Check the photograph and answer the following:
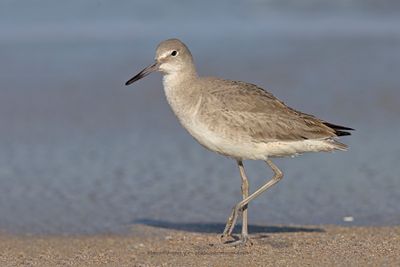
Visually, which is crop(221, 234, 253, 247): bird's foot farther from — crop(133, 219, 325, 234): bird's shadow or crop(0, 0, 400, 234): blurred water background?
crop(0, 0, 400, 234): blurred water background

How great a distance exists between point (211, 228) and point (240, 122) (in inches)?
59.4

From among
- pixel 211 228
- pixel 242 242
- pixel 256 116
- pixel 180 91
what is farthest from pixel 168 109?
pixel 242 242

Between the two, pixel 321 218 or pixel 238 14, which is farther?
pixel 238 14

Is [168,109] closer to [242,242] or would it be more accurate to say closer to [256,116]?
[256,116]

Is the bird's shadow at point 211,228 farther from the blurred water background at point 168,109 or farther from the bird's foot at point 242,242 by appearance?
the bird's foot at point 242,242

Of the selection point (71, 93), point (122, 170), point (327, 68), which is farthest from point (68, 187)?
point (327, 68)

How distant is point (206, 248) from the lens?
8070mm

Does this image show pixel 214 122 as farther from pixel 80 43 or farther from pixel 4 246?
pixel 80 43

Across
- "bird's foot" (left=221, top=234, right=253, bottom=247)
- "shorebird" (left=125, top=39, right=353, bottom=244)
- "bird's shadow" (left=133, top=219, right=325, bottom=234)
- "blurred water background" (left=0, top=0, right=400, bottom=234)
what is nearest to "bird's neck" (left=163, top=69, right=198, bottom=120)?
"shorebird" (left=125, top=39, right=353, bottom=244)

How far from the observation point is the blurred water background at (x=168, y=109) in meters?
9.84

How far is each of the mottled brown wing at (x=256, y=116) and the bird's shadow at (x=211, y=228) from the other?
113 cm

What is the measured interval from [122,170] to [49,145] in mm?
1293

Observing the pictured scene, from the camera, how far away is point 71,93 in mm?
13773

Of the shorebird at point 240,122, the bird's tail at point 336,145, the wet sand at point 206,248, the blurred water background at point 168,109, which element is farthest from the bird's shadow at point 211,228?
the bird's tail at point 336,145
